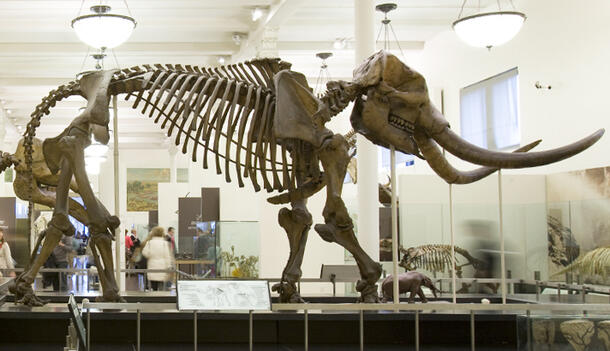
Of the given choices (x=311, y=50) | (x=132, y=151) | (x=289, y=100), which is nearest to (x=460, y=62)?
(x=311, y=50)

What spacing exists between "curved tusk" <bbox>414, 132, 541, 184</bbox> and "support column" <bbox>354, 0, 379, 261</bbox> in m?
3.36

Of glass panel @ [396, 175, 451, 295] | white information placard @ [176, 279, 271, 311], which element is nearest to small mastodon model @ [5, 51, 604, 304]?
Result: white information placard @ [176, 279, 271, 311]

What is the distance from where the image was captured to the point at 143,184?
4119 cm

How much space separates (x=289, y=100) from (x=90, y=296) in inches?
115

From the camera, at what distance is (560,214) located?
1150 cm

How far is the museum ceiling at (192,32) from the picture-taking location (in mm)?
14828

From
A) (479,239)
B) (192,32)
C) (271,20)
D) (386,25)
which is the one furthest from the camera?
(192,32)

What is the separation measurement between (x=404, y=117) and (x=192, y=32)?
12.2m

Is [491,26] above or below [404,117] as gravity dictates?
above

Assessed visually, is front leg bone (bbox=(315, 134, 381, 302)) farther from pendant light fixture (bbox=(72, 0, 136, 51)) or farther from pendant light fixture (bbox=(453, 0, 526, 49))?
pendant light fixture (bbox=(72, 0, 136, 51))

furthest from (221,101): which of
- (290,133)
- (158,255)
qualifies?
(158,255)

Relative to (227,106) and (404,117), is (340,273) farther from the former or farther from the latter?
(404,117)

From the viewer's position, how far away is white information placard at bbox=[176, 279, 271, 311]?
4.71m

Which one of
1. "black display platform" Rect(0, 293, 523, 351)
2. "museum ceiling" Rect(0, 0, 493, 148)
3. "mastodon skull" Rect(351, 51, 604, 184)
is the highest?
"museum ceiling" Rect(0, 0, 493, 148)
